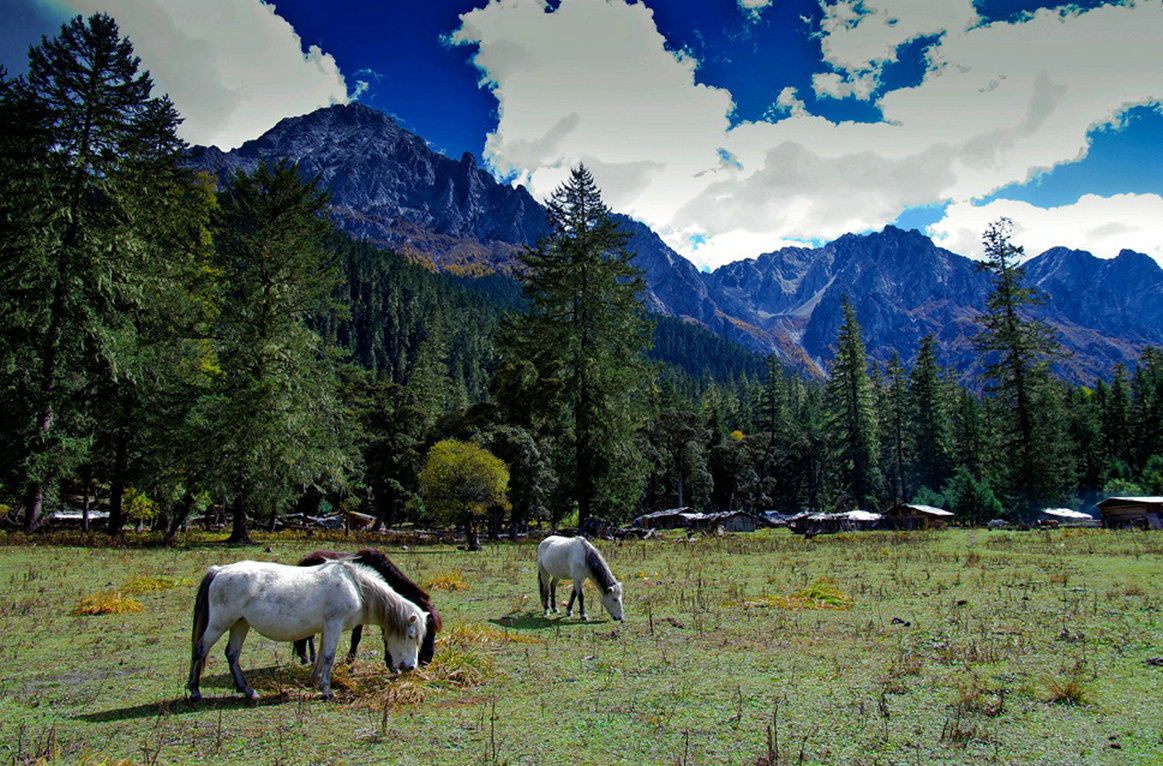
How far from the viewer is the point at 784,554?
2423 cm

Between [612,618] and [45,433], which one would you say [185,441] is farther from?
[612,618]

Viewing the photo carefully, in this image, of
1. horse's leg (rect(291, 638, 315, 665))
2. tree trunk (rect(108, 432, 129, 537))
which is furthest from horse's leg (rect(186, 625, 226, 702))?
tree trunk (rect(108, 432, 129, 537))

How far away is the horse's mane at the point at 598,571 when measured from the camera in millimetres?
10925

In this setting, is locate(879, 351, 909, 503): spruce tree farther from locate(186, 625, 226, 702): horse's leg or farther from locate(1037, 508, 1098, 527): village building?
locate(186, 625, 226, 702): horse's leg

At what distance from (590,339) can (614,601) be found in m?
22.6

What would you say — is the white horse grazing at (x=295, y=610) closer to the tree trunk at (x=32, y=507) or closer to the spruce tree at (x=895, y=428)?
the tree trunk at (x=32, y=507)

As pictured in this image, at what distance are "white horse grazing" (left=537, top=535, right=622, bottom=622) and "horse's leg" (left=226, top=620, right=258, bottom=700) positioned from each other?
579 centimetres

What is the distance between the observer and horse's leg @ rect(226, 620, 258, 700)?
6.36 metres

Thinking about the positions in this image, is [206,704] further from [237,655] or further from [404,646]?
[404,646]

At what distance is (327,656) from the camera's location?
6.51m

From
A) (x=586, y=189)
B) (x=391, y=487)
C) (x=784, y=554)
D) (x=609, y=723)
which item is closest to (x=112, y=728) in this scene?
(x=609, y=723)

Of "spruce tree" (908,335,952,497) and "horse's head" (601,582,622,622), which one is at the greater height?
"spruce tree" (908,335,952,497)

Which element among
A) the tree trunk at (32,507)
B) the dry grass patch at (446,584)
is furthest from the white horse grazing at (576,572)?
the tree trunk at (32,507)

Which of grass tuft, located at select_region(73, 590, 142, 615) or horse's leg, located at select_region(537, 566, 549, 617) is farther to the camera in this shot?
horse's leg, located at select_region(537, 566, 549, 617)
